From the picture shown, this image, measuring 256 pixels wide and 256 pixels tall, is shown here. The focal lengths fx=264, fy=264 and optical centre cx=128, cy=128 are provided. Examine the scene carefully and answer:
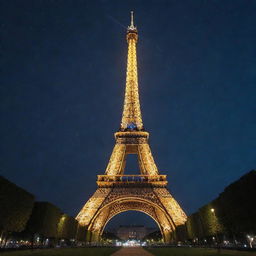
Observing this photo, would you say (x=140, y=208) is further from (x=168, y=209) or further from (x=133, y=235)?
(x=133, y=235)

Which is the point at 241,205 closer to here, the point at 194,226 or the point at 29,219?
the point at 194,226

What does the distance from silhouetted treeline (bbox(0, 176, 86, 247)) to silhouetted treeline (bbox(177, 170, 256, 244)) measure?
739 inches

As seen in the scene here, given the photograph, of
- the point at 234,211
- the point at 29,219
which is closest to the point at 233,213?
the point at 234,211

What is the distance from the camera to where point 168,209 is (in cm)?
4209

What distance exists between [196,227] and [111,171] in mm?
16531

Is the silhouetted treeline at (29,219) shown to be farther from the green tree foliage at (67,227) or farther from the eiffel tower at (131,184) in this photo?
the eiffel tower at (131,184)

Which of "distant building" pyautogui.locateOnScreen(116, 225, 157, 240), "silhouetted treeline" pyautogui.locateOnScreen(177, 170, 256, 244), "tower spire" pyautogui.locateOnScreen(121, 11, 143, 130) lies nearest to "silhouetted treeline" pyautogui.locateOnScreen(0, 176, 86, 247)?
"silhouetted treeline" pyautogui.locateOnScreen(177, 170, 256, 244)

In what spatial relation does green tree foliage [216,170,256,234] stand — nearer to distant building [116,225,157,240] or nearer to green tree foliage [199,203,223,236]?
green tree foliage [199,203,223,236]

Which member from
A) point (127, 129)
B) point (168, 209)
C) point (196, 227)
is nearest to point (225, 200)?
point (196, 227)

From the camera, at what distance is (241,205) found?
2591cm

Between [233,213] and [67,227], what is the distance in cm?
2430

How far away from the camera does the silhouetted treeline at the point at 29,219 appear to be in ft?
83.3

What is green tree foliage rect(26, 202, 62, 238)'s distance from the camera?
3234 cm

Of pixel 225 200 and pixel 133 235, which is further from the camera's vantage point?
pixel 133 235
